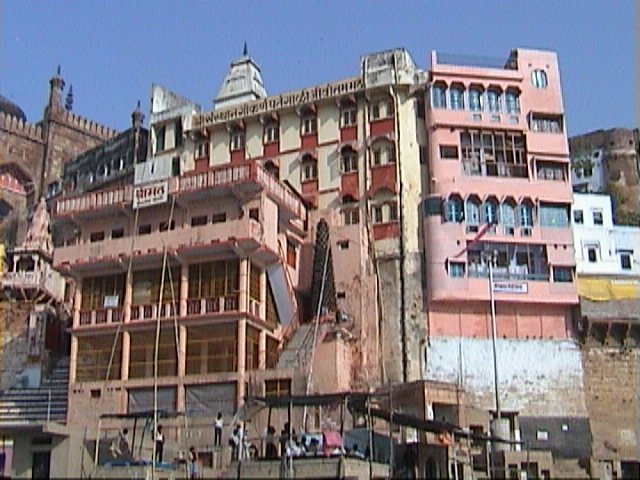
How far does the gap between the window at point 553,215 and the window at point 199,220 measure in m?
14.6

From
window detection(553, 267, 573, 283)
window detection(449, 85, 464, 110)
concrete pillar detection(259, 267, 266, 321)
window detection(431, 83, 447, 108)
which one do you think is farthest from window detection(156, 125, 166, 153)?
window detection(553, 267, 573, 283)

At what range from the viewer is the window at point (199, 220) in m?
36.9

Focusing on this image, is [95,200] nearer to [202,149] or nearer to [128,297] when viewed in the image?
[128,297]

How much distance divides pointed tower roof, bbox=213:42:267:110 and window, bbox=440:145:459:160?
1123 cm

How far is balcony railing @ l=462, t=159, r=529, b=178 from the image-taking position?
3944cm

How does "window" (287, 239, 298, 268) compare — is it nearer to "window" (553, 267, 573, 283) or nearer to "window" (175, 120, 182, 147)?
"window" (175, 120, 182, 147)

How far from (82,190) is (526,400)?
28.2 meters

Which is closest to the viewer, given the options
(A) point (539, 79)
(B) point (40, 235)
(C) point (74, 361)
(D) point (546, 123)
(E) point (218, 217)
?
(E) point (218, 217)

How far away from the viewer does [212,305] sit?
114 feet

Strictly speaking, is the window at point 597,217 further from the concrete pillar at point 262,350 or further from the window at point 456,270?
the concrete pillar at point 262,350

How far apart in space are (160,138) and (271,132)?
6394 mm

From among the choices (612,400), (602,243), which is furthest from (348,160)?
(612,400)

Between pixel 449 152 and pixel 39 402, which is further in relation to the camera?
pixel 449 152

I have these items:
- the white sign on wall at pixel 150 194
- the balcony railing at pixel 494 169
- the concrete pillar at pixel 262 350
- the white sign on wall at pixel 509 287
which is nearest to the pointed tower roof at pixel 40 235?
the white sign on wall at pixel 150 194
